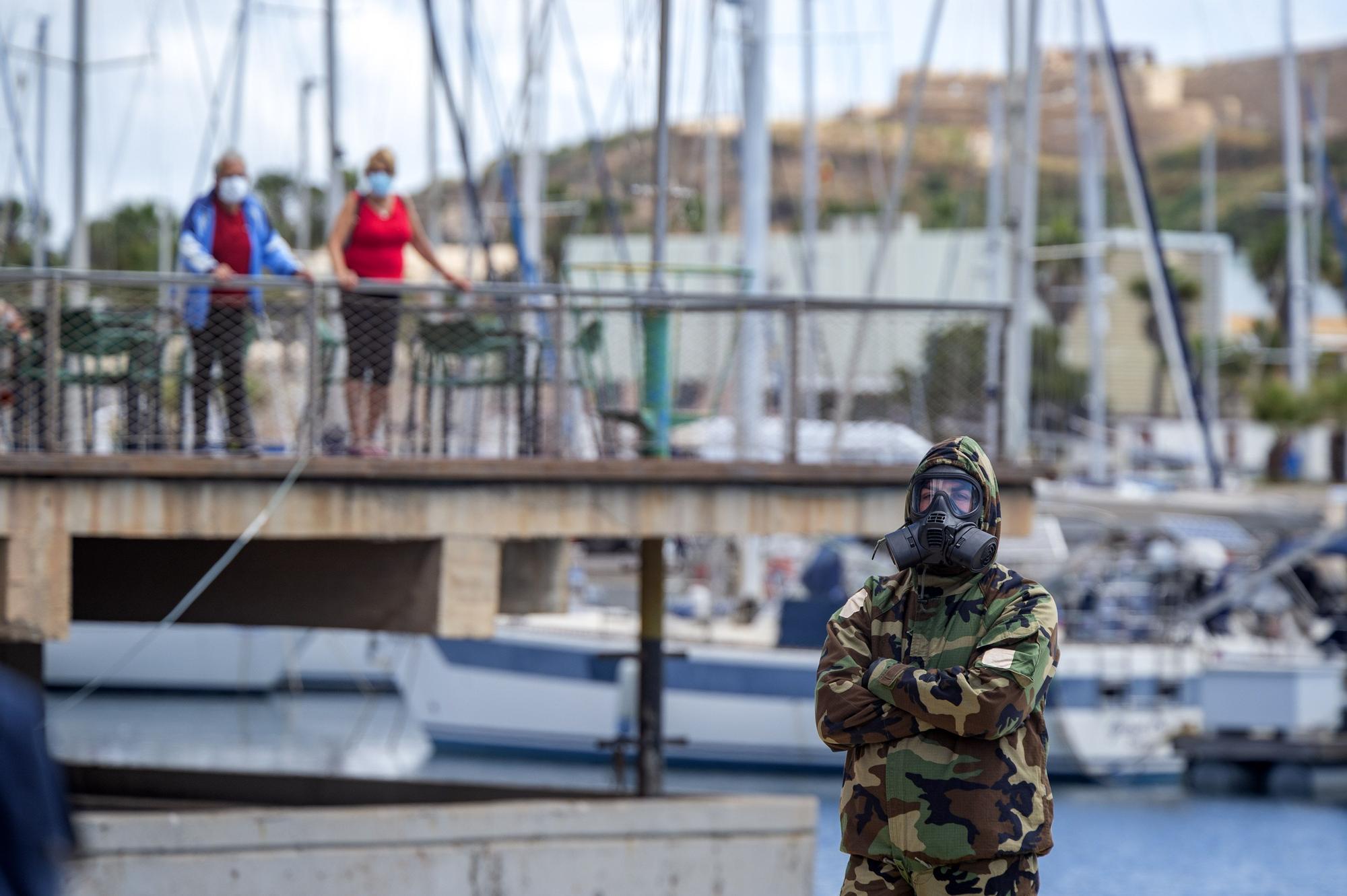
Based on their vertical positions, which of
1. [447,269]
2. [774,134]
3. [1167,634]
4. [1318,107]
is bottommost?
[1167,634]

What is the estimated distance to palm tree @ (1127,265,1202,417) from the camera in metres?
73.0

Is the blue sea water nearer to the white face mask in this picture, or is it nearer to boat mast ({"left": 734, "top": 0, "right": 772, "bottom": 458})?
boat mast ({"left": 734, "top": 0, "right": 772, "bottom": 458})

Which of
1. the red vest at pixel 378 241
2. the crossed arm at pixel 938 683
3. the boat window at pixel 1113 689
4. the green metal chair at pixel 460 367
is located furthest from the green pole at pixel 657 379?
the boat window at pixel 1113 689

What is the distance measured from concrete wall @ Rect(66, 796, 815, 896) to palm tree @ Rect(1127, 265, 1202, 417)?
62.5 metres

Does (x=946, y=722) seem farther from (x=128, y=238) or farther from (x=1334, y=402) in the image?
(x=128, y=238)

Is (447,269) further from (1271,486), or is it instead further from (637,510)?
(1271,486)

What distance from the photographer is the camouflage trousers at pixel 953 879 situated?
4.74m

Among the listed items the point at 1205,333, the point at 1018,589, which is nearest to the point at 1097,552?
the point at 1018,589

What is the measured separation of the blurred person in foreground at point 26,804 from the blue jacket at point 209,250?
777 centimetres

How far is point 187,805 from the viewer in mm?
12250

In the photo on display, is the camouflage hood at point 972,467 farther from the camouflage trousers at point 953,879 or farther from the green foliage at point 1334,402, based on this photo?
the green foliage at point 1334,402

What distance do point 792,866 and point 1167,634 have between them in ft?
53.3

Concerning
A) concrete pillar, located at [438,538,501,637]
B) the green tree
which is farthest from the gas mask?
the green tree

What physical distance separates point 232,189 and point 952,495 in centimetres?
646
